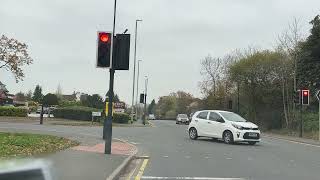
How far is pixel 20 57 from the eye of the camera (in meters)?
51.8

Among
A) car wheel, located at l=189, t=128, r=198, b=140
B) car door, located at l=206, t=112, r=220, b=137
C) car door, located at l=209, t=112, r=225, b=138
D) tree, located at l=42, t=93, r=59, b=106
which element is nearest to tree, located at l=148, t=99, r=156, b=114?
tree, located at l=42, t=93, r=59, b=106

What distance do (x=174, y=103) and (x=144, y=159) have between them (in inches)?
5030

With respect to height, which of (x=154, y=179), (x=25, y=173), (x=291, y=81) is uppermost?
A: (x=291, y=81)

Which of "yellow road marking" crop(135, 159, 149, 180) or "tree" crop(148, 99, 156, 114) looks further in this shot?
"tree" crop(148, 99, 156, 114)

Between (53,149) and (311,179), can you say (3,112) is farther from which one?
(311,179)

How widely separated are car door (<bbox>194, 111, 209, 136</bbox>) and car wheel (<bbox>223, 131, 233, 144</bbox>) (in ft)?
4.89

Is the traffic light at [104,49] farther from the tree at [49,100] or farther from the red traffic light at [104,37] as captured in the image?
the tree at [49,100]

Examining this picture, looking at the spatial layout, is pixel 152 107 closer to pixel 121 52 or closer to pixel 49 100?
pixel 49 100

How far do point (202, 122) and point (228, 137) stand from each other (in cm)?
208

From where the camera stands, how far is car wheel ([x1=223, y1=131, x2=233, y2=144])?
84.6 feet

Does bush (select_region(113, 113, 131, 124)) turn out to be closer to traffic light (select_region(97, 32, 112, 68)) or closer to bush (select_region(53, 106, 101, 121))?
bush (select_region(53, 106, 101, 121))

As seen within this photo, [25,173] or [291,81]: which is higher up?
[291,81]

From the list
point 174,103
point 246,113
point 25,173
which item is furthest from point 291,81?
point 174,103

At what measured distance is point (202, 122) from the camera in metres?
27.7
